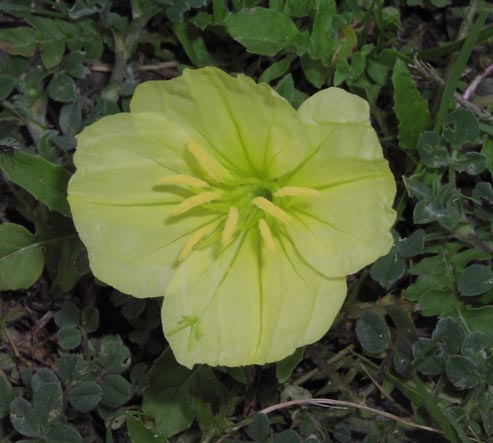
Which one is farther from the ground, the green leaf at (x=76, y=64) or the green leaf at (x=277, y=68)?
the green leaf at (x=277, y=68)

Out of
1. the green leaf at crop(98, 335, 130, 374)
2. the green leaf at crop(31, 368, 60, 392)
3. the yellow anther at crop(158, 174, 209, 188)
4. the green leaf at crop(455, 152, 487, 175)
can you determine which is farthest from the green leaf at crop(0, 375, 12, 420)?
the green leaf at crop(455, 152, 487, 175)

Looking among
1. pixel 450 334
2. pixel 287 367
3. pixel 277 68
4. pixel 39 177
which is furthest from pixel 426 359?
pixel 39 177

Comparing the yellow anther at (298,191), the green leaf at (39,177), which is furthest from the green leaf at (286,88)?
the green leaf at (39,177)

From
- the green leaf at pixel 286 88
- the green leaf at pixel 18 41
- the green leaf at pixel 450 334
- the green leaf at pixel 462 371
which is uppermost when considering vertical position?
the green leaf at pixel 286 88

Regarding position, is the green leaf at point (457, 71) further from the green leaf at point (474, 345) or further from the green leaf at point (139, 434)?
the green leaf at point (139, 434)

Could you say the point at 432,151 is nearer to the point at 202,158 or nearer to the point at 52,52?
the point at 202,158

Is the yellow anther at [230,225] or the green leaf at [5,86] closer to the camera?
the yellow anther at [230,225]
